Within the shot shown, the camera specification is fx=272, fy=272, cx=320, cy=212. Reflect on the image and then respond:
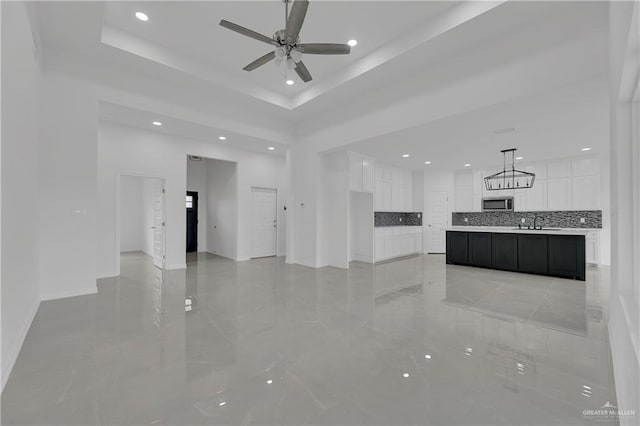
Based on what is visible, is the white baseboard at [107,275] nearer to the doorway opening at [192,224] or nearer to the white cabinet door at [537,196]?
the doorway opening at [192,224]

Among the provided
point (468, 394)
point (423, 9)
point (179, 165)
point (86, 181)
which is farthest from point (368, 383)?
point (179, 165)

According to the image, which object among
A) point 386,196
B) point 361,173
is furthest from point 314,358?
point 386,196

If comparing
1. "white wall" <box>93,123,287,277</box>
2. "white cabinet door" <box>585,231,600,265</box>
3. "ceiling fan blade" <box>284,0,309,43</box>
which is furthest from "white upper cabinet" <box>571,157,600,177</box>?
"ceiling fan blade" <box>284,0,309,43</box>

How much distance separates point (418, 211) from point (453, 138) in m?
4.21

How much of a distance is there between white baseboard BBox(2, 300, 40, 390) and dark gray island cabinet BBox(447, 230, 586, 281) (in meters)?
7.28

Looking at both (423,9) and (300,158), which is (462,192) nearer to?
(300,158)

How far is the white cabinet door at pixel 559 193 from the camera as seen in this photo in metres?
7.04

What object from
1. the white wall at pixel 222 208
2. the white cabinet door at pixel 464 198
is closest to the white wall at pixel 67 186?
the white wall at pixel 222 208

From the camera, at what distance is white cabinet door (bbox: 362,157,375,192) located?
6622 mm

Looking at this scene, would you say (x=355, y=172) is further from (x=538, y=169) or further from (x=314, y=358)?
(x=538, y=169)

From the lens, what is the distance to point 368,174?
6.79 meters

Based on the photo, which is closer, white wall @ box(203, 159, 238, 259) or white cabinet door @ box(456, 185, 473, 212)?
white wall @ box(203, 159, 238, 259)

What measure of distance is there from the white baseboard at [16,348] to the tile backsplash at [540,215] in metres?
9.82

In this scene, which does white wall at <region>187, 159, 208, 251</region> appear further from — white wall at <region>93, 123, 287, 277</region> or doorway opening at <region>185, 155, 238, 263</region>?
white wall at <region>93, 123, 287, 277</region>
